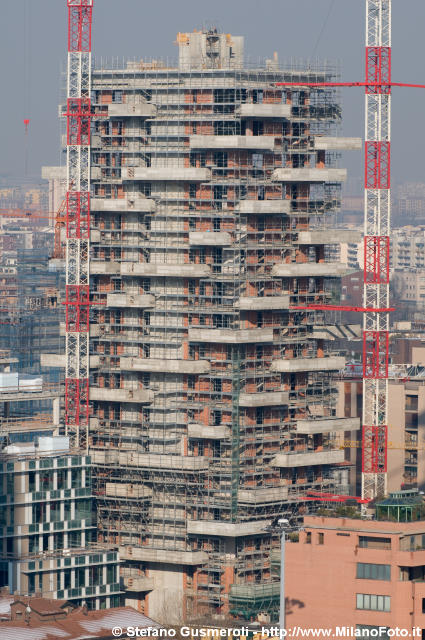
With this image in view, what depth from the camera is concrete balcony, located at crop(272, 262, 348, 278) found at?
144 m

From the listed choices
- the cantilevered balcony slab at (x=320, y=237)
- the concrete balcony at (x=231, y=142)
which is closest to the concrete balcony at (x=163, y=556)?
the cantilevered balcony slab at (x=320, y=237)

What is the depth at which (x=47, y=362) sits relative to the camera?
15250 centimetres

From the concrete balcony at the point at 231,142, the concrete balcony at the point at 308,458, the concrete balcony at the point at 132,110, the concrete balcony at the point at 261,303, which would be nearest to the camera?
the concrete balcony at the point at 231,142

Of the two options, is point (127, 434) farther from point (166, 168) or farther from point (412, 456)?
point (412, 456)

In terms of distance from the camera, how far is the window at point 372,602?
98.6 meters

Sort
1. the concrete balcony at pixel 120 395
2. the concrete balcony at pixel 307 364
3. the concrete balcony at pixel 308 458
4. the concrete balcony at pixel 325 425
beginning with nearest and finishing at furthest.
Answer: the concrete balcony at pixel 308 458, the concrete balcony at pixel 307 364, the concrete balcony at pixel 325 425, the concrete balcony at pixel 120 395

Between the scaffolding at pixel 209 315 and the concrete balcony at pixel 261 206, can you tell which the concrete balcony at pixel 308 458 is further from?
the concrete balcony at pixel 261 206

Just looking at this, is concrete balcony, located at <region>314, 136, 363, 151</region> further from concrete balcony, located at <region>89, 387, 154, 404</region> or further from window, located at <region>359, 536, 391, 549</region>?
window, located at <region>359, 536, 391, 549</region>

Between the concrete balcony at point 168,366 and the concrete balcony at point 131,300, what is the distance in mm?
3648

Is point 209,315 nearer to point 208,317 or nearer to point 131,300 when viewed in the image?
point 208,317

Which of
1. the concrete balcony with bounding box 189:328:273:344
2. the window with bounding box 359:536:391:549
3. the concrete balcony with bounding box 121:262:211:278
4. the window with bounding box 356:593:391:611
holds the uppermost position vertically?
the concrete balcony with bounding box 121:262:211:278

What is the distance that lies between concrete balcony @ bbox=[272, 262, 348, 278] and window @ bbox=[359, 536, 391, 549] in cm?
4444

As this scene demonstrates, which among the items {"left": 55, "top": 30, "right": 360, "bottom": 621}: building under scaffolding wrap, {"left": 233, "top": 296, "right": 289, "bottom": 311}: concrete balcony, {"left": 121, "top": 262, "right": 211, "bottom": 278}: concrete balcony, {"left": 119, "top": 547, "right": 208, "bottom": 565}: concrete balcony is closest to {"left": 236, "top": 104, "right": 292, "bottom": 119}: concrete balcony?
{"left": 55, "top": 30, "right": 360, "bottom": 621}: building under scaffolding wrap

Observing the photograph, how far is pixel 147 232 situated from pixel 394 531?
49193mm
